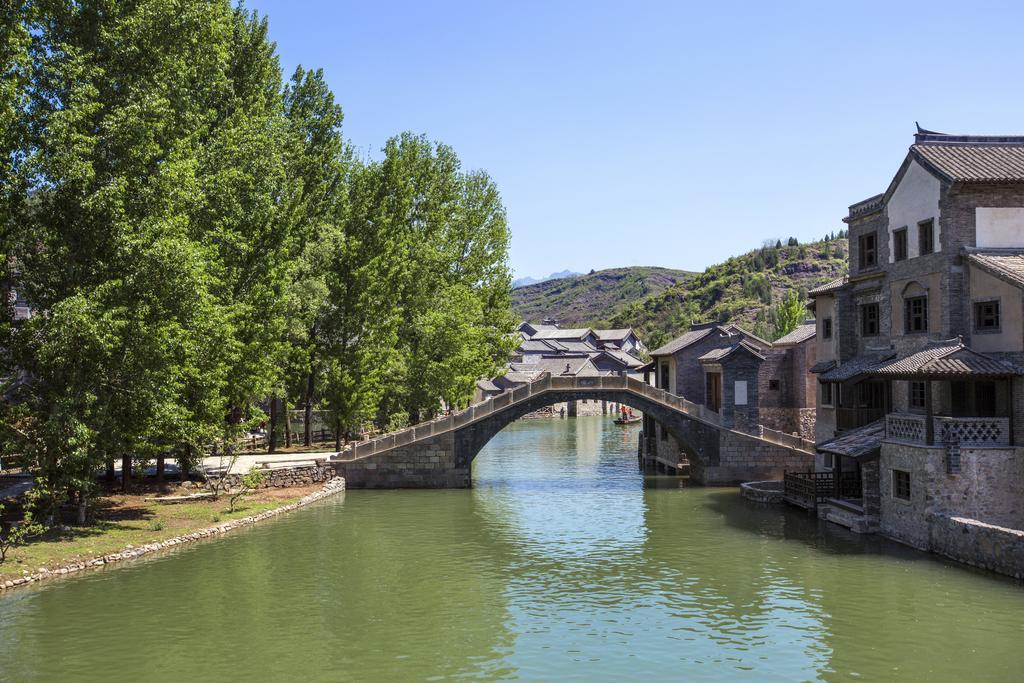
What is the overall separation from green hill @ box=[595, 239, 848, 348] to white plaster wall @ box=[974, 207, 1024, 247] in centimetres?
11293

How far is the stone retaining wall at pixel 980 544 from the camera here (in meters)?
25.2

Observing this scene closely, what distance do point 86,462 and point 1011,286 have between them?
3059 centimetres

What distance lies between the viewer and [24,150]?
2789 cm

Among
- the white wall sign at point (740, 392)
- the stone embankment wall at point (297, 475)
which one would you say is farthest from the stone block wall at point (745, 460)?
the stone embankment wall at point (297, 475)

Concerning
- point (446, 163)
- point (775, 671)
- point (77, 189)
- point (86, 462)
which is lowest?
point (775, 671)

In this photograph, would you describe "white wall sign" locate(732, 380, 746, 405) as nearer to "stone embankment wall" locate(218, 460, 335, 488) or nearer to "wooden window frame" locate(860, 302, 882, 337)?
"wooden window frame" locate(860, 302, 882, 337)

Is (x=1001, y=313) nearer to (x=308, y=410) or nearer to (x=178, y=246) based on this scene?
(x=178, y=246)

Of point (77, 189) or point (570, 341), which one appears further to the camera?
point (570, 341)

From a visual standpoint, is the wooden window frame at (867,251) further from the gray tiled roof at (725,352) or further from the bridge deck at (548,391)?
the bridge deck at (548,391)

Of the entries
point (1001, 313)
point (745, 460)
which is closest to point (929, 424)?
point (1001, 313)

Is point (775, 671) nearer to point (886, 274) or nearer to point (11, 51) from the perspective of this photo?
point (886, 274)

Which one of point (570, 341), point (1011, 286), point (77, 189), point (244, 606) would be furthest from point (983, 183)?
point (570, 341)

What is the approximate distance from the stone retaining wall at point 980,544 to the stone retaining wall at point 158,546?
24.9m

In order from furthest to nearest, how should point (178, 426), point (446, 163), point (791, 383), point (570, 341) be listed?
point (570, 341), point (446, 163), point (791, 383), point (178, 426)
